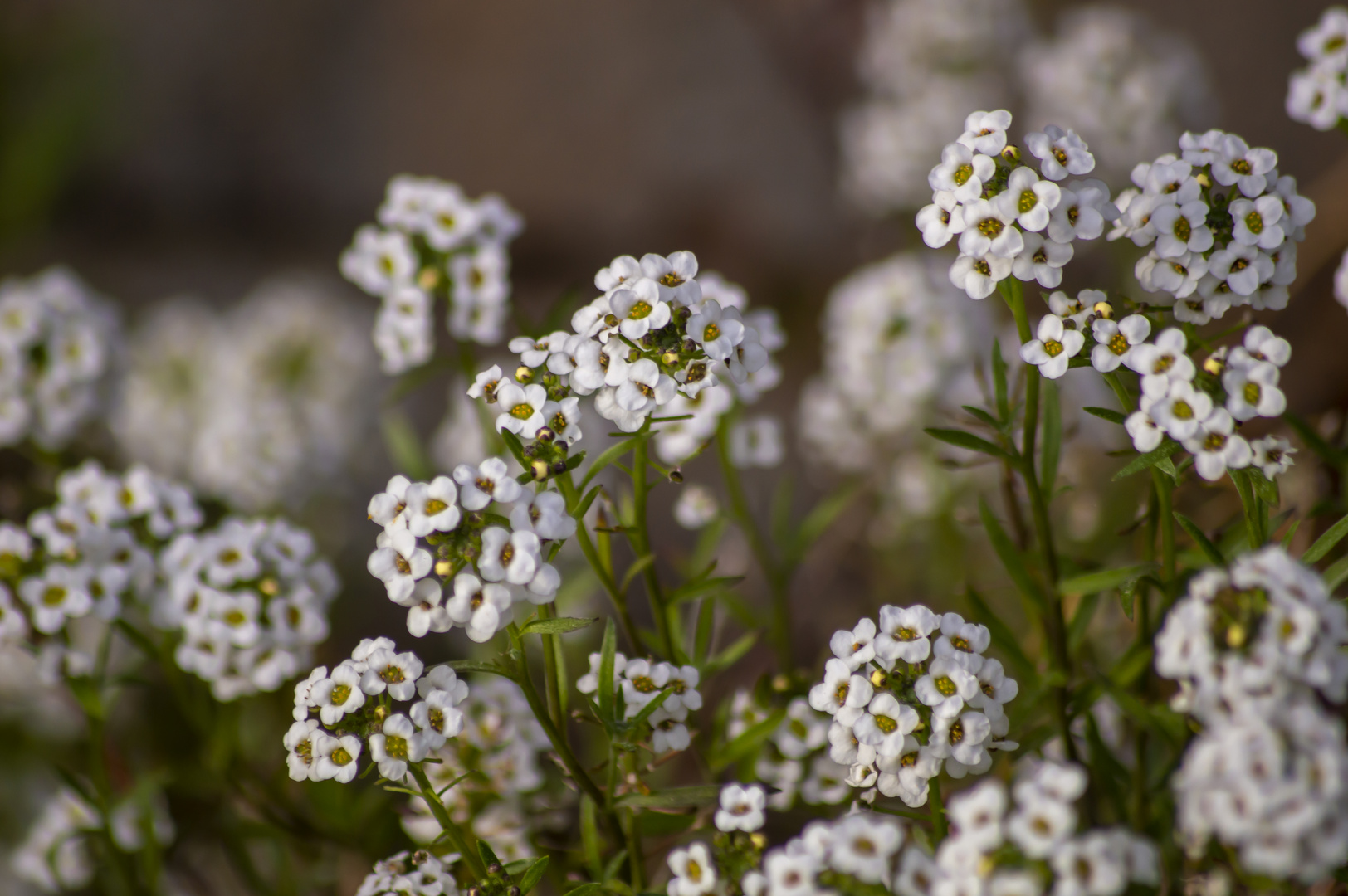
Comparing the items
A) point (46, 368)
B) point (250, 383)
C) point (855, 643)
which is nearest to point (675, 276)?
point (855, 643)

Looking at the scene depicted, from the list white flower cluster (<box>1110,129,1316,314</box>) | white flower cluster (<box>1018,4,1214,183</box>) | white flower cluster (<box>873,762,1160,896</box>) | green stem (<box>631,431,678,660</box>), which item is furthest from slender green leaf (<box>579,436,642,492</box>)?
white flower cluster (<box>1018,4,1214,183</box>)

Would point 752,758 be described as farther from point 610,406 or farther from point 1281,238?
point 1281,238

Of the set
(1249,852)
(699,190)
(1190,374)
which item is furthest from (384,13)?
(1249,852)

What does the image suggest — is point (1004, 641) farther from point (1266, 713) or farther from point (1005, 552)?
point (1266, 713)

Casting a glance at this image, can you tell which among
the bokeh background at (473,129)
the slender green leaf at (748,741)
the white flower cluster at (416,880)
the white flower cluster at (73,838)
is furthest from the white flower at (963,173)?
the bokeh background at (473,129)

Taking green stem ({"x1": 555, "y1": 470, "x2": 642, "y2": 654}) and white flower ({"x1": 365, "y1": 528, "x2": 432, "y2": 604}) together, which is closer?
white flower ({"x1": 365, "y1": 528, "x2": 432, "y2": 604})

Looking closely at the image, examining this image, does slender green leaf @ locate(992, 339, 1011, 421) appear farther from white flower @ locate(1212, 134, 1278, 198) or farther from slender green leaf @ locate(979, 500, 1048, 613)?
white flower @ locate(1212, 134, 1278, 198)
